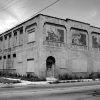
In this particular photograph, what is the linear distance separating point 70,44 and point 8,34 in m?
15.1

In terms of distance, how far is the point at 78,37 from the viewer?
33781 mm

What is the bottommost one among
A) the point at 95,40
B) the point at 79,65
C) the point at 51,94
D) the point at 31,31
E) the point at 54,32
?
the point at 51,94

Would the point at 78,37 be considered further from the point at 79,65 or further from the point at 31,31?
the point at 31,31

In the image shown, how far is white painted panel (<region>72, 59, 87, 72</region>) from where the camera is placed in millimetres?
32375

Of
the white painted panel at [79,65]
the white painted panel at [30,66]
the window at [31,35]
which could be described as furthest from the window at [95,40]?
the white painted panel at [30,66]

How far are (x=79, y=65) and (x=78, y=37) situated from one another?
501 centimetres

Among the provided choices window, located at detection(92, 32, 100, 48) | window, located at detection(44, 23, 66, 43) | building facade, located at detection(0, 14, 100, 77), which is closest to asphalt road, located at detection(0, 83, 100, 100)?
building facade, located at detection(0, 14, 100, 77)

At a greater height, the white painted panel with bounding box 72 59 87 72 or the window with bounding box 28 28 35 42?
the window with bounding box 28 28 35 42

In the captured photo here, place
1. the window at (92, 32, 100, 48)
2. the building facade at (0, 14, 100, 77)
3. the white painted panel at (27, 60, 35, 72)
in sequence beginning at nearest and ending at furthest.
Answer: the building facade at (0, 14, 100, 77), the white painted panel at (27, 60, 35, 72), the window at (92, 32, 100, 48)

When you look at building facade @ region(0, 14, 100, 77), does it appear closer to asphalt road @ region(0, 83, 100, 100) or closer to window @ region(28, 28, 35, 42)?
window @ region(28, 28, 35, 42)

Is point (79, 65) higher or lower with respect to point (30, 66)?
higher

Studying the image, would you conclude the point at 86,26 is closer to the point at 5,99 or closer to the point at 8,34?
the point at 8,34

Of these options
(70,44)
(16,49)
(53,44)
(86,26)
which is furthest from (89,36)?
(16,49)

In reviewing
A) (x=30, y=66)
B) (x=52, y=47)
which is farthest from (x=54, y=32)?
(x=30, y=66)
